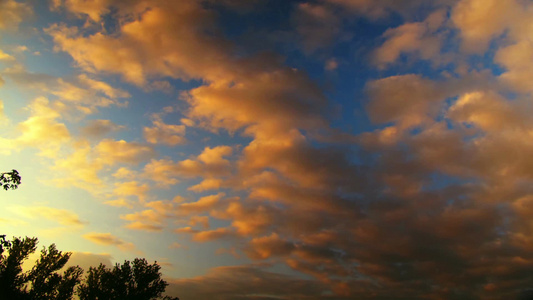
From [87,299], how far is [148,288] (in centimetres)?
1091

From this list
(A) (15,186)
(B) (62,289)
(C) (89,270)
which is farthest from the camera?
(C) (89,270)

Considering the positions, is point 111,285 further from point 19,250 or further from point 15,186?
point 15,186

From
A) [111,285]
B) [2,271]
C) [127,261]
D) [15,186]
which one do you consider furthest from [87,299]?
[15,186]

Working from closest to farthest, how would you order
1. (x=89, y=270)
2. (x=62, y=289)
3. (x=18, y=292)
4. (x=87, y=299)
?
(x=18, y=292), (x=62, y=289), (x=87, y=299), (x=89, y=270)

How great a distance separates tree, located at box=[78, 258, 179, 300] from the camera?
56.7m

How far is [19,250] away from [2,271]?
11.7 ft

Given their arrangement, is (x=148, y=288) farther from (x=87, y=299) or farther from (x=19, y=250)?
(x=19, y=250)

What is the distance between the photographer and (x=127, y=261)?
60.3m

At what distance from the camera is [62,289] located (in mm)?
51875

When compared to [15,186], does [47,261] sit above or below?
below

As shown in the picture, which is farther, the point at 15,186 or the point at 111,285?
the point at 111,285

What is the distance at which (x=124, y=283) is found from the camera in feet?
191

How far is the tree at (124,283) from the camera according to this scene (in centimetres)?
5666

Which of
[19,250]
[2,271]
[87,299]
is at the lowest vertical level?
[87,299]
